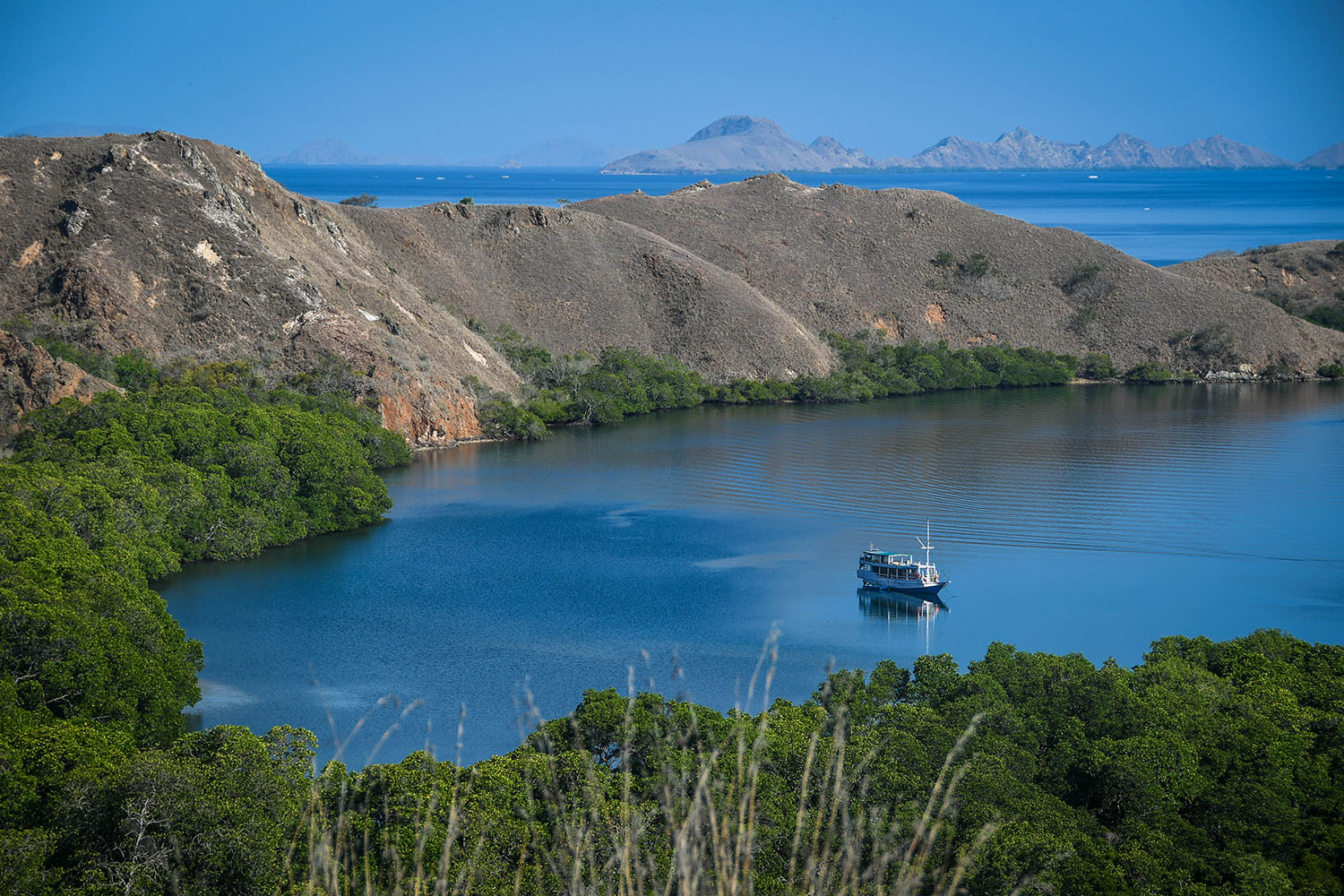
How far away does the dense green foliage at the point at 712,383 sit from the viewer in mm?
74812

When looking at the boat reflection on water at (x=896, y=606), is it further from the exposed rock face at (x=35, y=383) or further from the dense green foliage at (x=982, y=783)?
the exposed rock face at (x=35, y=383)

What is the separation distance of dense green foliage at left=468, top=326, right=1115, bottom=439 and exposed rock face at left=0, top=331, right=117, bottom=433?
823 inches

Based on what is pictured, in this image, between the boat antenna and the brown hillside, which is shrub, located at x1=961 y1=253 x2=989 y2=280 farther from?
the boat antenna

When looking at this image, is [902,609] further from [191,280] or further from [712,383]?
[191,280]

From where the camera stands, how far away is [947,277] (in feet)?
334

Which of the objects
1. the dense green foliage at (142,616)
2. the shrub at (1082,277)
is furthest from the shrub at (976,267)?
the dense green foliage at (142,616)

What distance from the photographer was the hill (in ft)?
223

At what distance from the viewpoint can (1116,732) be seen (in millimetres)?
25625

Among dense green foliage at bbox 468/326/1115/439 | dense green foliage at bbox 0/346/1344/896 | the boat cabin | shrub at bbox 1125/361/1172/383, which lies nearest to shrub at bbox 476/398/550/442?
dense green foliage at bbox 468/326/1115/439

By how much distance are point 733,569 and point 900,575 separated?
578 cm

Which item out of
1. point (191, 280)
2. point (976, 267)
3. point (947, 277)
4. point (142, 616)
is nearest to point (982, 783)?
point (142, 616)

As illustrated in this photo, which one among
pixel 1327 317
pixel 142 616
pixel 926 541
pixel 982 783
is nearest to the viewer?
pixel 982 783

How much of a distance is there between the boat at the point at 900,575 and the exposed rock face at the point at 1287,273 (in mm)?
75136

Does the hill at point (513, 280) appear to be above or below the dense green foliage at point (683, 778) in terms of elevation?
above
